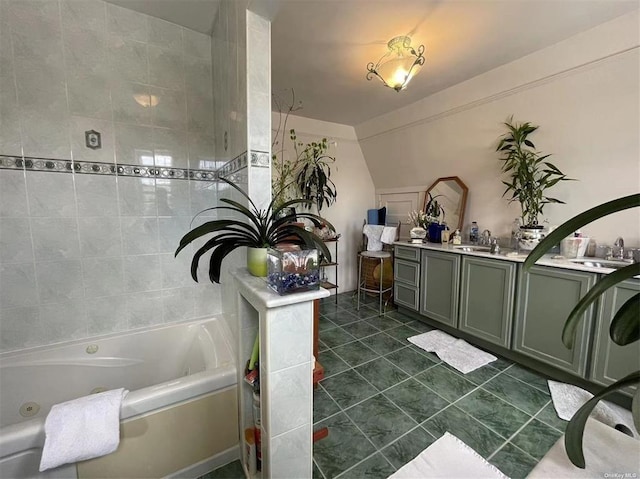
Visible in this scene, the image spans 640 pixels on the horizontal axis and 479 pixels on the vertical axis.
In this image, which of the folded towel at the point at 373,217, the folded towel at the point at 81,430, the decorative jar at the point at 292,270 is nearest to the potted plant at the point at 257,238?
the decorative jar at the point at 292,270

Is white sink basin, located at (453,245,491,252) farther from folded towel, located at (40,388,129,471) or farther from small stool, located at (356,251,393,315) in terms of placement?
folded towel, located at (40,388,129,471)

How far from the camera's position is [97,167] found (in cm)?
177

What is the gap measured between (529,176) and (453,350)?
5.32 ft

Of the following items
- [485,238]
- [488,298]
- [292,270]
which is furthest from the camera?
[485,238]

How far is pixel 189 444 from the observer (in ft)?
4.42

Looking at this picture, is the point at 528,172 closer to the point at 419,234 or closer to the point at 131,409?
the point at 419,234

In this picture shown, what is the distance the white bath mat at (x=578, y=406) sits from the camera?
63.8 inches

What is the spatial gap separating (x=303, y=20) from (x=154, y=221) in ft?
5.60

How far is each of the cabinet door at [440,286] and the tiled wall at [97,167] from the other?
221cm

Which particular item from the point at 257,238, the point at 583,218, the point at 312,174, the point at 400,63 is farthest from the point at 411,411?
the point at 312,174

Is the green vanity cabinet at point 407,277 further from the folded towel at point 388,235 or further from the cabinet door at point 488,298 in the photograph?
the cabinet door at point 488,298

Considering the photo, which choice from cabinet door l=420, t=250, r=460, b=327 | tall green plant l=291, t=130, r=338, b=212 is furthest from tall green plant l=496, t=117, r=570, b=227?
tall green plant l=291, t=130, r=338, b=212

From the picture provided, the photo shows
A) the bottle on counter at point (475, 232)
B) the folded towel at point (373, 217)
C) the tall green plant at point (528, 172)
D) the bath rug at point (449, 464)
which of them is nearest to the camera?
the bath rug at point (449, 464)

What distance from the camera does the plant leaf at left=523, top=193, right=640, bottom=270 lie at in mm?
430
